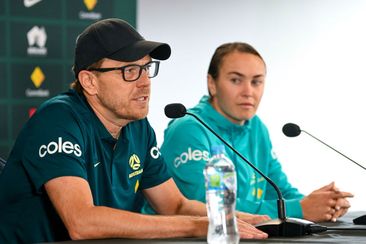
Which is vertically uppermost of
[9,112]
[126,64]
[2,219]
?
[126,64]

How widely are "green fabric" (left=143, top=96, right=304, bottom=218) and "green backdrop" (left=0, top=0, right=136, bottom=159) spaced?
2.78ft

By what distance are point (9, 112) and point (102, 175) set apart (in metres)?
1.40

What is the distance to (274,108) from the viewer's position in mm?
4781

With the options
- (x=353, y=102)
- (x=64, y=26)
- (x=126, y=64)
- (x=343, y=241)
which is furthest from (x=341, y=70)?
(x=343, y=241)

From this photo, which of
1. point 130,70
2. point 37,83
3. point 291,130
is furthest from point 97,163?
point 37,83

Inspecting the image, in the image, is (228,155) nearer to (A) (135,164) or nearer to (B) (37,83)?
(A) (135,164)

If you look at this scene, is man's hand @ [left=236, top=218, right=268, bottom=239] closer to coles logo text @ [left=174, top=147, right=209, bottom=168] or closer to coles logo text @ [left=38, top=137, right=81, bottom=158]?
coles logo text @ [left=38, top=137, right=81, bottom=158]

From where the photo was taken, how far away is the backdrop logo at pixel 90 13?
12.3ft

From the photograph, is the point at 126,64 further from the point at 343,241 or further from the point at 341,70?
the point at 341,70

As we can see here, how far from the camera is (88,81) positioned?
7.84 feet

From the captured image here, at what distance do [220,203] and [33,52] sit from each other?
6.37 feet

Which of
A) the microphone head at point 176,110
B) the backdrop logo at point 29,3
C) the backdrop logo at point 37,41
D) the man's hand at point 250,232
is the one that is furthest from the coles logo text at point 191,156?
the backdrop logo at point 29,3

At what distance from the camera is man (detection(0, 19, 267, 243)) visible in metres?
2.01

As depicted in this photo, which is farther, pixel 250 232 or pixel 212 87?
pixel 212 87
